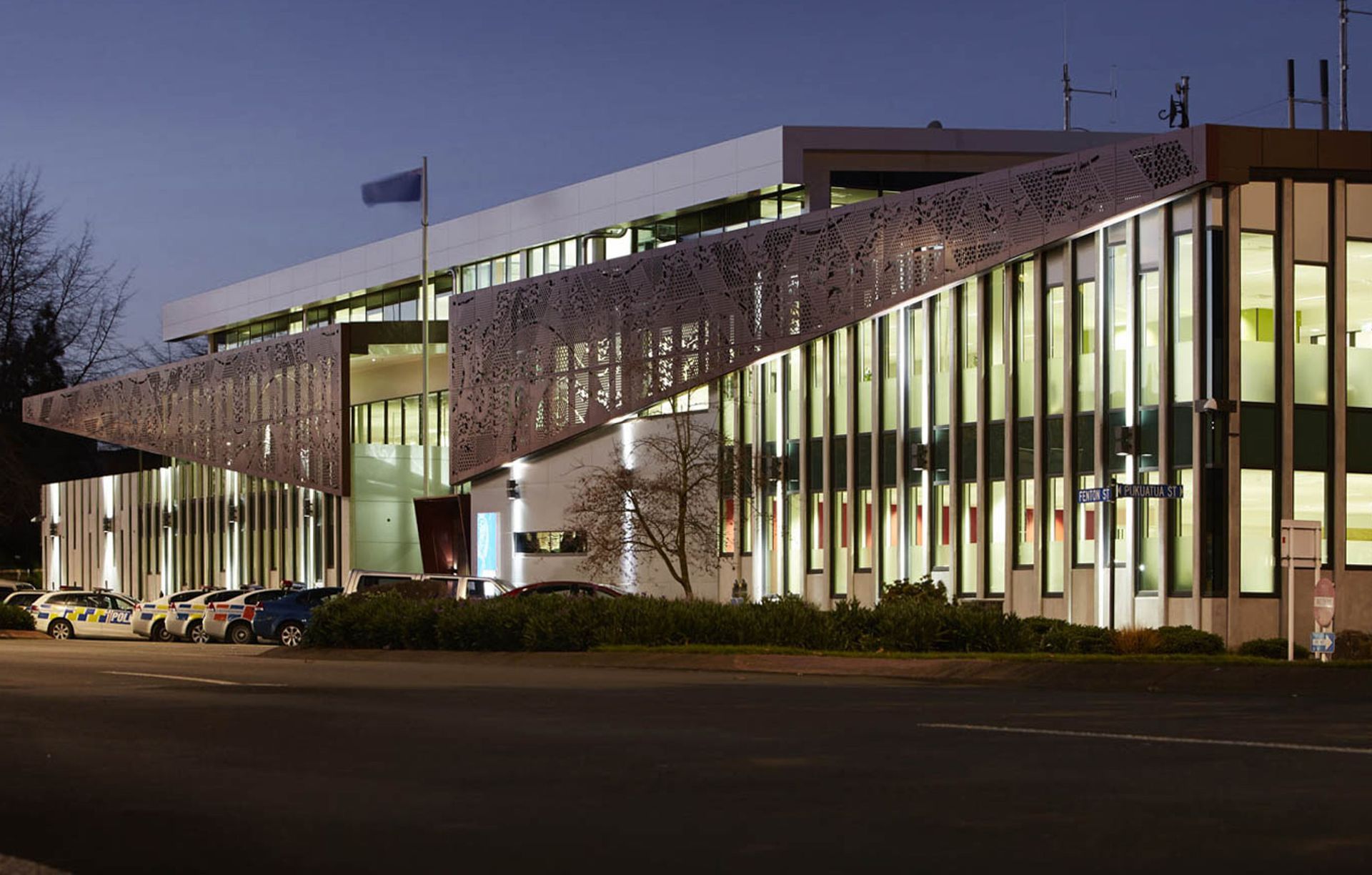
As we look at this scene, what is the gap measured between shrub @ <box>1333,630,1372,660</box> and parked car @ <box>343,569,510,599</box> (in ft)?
51.1

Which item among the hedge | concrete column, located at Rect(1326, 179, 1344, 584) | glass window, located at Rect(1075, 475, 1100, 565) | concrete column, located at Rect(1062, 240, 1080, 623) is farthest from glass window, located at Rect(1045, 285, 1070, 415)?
the hedge

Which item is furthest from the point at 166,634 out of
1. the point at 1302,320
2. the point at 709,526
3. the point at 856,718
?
the point at 856,718

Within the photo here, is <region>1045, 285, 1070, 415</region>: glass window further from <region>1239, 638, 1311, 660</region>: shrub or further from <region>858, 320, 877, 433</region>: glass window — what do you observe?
<region>1239, 638, 1311, 660</region>: shrub

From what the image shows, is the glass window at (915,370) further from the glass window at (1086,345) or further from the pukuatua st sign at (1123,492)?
the pukuatua st sign at (1123,492)

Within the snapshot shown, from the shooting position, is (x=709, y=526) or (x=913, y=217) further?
(x=709, y=526)

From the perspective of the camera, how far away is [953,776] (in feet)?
36.0

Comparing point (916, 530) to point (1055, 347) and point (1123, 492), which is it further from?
point (1123, 492)

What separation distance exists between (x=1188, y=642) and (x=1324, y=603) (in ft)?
13.6

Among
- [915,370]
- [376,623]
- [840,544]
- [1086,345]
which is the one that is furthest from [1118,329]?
[376,623]

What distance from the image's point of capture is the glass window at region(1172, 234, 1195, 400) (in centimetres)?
3431

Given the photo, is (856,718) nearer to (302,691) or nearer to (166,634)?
(302,691)

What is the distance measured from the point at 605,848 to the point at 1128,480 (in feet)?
91.4

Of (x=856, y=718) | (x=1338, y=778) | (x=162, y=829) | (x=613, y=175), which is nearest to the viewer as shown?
(x=162, y=829)

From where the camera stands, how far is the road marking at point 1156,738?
12414mm
